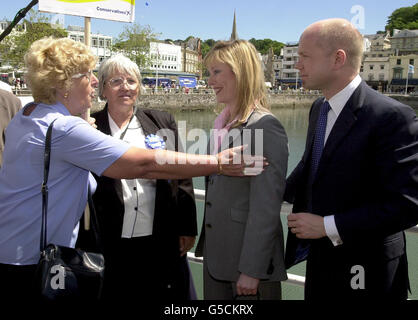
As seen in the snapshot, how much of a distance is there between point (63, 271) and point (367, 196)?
4.60 feet

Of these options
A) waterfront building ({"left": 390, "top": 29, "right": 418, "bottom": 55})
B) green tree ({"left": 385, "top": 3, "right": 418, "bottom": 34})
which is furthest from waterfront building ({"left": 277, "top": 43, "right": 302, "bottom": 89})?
green tree ({"left": 385, "top": 3, "right": 418, "bottom": 34})

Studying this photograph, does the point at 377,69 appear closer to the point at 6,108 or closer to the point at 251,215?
the point at 6,108

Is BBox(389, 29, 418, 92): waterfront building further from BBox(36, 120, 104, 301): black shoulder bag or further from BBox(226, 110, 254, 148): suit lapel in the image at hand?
BBox(36, 120, 104, 301): black shoulder bag

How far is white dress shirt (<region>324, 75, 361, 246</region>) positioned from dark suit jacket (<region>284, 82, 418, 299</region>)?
0.11 ft

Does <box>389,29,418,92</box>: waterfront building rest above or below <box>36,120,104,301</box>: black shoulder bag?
above

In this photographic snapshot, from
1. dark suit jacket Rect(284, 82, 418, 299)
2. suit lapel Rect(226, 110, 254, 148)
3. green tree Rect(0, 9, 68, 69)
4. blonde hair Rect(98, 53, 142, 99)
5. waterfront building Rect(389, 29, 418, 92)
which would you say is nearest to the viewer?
dark suit jacket Rect(284, 82, 418, 299)

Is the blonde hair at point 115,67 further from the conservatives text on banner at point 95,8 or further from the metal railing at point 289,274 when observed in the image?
the conservatives text on banner at point 95,8

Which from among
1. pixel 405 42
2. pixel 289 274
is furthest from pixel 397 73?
pixel 289 274

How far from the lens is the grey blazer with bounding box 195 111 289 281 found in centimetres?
189

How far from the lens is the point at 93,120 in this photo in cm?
251

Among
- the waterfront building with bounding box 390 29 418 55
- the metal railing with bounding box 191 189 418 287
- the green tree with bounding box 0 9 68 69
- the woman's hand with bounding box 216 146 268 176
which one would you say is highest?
the waterfront building with bounding box 390 29 418 55
